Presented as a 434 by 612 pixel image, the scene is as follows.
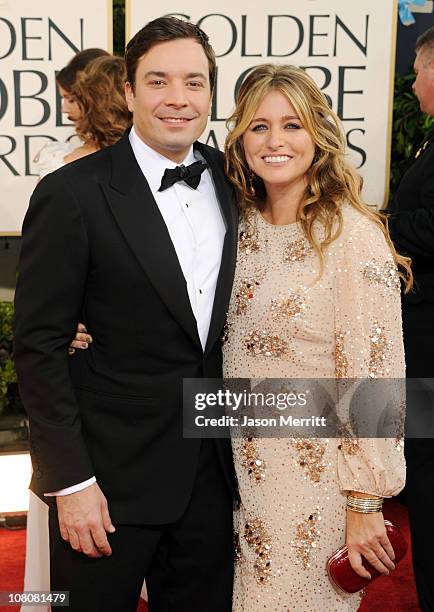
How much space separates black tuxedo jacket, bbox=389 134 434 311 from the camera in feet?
10.3

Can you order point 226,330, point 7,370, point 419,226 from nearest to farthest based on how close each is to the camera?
1. point 226,330
2. point 419,226
3. point 7,370

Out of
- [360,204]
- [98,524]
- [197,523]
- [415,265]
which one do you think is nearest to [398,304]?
[360,204]

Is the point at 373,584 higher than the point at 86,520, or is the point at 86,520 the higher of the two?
the point at 86,520

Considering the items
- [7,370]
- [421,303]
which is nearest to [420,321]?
[421,303]

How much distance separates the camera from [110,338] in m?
1.92

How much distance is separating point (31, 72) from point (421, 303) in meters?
2.06

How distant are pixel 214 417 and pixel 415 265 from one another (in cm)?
152

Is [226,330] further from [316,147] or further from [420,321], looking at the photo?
[420,321]

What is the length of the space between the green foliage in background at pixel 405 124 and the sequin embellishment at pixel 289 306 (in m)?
2.63

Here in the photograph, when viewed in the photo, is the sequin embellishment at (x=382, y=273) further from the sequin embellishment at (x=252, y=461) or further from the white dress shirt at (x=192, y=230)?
the sequin embellishment at (x=252, y=461)

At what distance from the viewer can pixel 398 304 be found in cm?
199

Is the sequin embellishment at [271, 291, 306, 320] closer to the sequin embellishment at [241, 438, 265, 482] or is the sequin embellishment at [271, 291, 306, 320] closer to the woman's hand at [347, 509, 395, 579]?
the sequin embellishment at [241, 438, 265, 482]

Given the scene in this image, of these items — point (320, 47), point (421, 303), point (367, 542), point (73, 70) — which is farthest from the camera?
point (320, 47)

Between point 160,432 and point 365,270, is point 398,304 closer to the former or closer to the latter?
point 365,270
